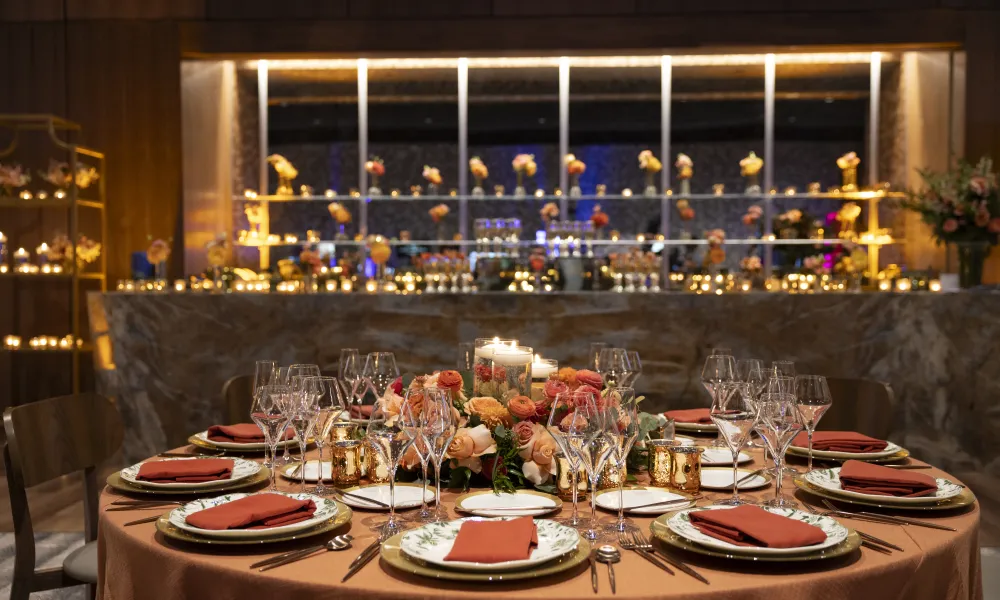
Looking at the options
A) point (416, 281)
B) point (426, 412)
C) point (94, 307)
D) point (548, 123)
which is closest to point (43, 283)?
point (94, 307)

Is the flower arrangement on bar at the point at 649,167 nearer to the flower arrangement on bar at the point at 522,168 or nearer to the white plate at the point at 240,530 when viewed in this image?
the flower arrangement on bar at the point at 522,168

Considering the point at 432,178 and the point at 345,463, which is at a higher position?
the point at 432,178

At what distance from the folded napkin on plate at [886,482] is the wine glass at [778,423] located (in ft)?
0.47

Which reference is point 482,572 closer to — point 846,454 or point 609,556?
point 609,556

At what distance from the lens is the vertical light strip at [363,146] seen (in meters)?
6.34

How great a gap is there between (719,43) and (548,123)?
1.24m

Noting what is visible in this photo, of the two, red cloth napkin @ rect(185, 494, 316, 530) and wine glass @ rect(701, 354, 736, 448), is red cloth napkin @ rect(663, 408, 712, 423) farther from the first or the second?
red cloth napkin @ rect(185, 494, 316, 530)

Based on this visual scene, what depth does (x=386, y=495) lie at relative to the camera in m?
1.68

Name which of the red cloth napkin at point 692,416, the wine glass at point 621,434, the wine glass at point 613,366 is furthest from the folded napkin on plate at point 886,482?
the red cloth napkin at point 692,416

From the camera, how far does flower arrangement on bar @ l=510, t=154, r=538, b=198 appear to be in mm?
6172

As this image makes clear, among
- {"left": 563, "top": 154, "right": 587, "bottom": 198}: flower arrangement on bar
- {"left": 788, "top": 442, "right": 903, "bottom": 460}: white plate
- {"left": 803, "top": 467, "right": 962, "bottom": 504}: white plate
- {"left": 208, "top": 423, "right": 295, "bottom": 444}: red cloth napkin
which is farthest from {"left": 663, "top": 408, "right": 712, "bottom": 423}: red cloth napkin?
{"left": 563, "top": 154, "right": 587, "bottom": 198}: flower arrangement on bar

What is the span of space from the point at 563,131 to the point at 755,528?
5213 mm

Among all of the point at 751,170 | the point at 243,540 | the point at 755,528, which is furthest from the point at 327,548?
the point at 751,170

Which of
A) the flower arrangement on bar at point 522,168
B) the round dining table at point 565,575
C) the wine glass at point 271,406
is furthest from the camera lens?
the flower arrangement on bar at point 522,168
